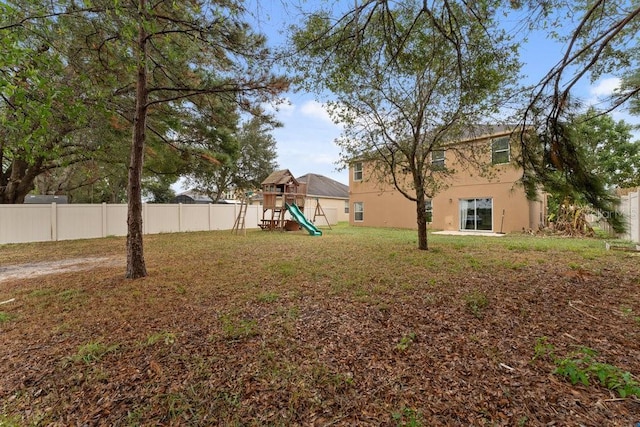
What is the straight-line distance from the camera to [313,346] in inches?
103

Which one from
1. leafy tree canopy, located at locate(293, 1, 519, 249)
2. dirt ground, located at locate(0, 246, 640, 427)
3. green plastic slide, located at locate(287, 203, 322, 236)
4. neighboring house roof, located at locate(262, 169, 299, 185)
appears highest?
leafy tree canopy, located at locate(293, 1, 519, 249)

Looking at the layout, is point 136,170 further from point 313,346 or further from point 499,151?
point 499,151

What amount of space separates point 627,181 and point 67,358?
82.2 feet

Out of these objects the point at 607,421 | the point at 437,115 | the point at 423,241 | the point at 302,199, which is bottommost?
the point at 607,421

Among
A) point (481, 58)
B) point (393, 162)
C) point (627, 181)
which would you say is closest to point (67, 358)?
point (481, 58)

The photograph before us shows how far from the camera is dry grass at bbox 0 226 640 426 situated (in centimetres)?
188

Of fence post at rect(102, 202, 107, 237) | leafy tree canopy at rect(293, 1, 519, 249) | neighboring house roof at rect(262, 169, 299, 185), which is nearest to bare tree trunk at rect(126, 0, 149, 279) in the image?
leafy tree canopy at rect(293, 1, 519, 249)

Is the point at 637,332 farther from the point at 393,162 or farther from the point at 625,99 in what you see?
the point at 393,162

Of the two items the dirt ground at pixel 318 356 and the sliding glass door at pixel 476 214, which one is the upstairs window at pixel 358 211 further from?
the dirt ground at pixel 318 356

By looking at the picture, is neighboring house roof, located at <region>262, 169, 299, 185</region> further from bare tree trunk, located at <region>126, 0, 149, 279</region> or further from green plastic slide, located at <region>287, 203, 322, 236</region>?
bare tree trunk, located at <region>126, 0, 149, 279</region>

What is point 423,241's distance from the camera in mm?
7926

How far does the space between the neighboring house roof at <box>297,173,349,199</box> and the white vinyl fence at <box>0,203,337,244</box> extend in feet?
35.9

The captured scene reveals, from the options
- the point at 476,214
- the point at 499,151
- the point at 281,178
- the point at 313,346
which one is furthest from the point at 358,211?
the point at 313,346

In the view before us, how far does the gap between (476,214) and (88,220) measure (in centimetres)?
1608
